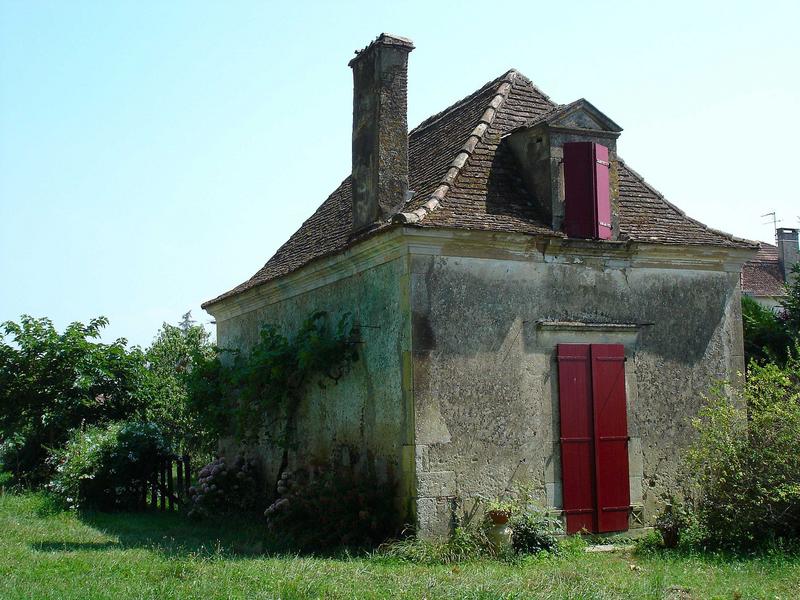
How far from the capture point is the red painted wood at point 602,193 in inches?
458

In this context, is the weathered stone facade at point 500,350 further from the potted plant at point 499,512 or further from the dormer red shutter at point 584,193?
the potted plant at point 499,512

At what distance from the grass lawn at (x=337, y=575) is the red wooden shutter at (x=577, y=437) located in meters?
0.93

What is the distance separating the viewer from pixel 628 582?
8.47 m

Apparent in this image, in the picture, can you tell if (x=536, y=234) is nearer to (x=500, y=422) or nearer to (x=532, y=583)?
(x=500, y=422)

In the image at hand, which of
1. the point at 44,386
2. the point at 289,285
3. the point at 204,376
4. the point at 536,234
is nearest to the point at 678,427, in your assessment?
the point at 536,234

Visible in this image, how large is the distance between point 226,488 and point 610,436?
6445 mm

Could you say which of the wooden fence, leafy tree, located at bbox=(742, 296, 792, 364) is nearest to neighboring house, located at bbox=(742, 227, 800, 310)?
leafy tree, located at bbox=(742, 296, 792, 364)

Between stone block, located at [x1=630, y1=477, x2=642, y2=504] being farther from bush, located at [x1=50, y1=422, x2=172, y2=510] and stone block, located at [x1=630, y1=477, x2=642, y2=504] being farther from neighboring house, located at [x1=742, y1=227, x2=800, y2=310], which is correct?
neighboring house, located at [x1=742, y1=227, x2=800, y2=310]

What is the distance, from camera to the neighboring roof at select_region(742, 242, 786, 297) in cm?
3478

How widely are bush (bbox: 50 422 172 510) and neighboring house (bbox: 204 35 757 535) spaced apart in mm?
3562

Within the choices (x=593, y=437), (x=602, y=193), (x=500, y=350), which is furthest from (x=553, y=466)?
(x=602, y=193)

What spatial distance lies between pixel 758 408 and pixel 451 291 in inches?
154

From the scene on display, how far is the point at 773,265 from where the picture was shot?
37000 mm

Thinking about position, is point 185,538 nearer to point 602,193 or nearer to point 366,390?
point 366,390
